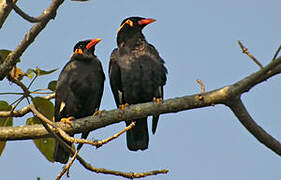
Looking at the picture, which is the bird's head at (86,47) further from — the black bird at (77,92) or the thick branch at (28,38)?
the thick branch at (28,38)

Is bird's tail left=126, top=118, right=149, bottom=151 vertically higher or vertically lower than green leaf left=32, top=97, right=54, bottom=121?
higher

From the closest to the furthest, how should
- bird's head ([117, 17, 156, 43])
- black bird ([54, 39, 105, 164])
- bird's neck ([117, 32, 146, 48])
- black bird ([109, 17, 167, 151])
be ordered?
black bird ([54, 39, 105, 164]) → black bird ([109, 17, 167, 151]) → bird's neck ([117, 32, 146, 48]) → bird's head ([117, 17, 156, 43])

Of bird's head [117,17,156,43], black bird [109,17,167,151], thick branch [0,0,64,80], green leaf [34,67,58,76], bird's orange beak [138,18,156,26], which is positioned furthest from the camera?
bird's orange beak [138,18,156,26]

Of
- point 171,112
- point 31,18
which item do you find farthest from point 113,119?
point 31,18

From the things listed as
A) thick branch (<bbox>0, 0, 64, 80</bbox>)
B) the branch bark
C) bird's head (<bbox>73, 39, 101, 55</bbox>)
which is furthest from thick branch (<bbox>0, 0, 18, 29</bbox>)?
bird's head (<bbox>73, 39, 101, 55</bbox>)

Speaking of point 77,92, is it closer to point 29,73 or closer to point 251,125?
point 29,73

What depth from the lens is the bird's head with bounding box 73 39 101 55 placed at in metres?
5.41

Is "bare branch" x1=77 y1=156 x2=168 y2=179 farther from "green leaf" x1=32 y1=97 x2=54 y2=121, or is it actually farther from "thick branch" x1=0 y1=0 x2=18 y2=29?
"thick branch" x1=0 y1=0 x2=18 y2=29

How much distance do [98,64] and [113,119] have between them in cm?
165

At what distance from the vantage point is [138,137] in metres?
5.43

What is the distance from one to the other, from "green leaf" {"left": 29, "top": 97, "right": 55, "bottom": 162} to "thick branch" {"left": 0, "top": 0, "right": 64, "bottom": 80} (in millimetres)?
469

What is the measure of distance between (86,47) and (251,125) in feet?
8.64

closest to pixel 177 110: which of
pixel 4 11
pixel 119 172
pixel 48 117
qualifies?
pixel 119 172

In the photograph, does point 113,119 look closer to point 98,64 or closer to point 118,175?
point 118,175
